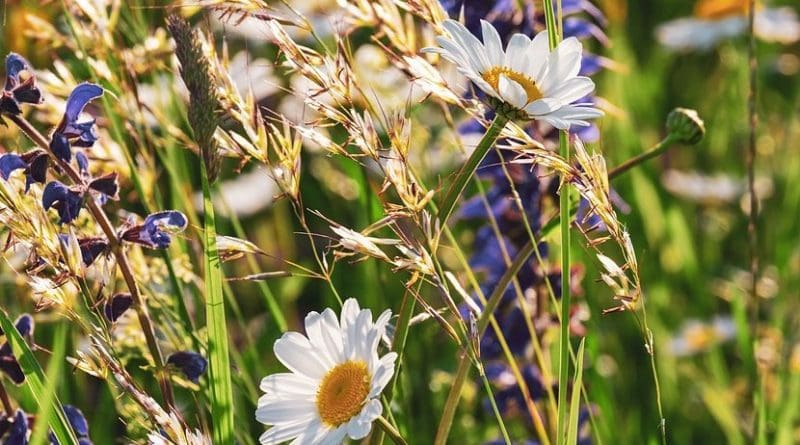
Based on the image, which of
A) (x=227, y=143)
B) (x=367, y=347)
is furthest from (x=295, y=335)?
(x=227, y=143)

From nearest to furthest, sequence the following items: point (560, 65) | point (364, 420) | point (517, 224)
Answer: point (364, 420)
point (560, 65)
point (517, 224)

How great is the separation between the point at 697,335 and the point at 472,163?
4.75 feet

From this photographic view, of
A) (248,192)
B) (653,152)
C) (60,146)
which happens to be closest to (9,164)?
(60,146)

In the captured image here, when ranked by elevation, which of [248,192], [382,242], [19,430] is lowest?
[248,192]

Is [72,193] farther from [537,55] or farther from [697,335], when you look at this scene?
[697,335]

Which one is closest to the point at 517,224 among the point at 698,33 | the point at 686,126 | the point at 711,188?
the point at 686,126

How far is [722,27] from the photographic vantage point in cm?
309

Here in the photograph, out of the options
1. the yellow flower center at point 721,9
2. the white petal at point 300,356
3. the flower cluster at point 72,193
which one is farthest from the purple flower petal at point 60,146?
the yellow flower center at point 721,9

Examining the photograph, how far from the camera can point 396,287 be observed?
1.97 m

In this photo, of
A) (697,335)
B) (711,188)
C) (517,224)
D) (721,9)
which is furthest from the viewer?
(721,9)

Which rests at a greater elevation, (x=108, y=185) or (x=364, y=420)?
(x=108, y=185)

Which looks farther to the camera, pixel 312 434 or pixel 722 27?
pixel 722 27

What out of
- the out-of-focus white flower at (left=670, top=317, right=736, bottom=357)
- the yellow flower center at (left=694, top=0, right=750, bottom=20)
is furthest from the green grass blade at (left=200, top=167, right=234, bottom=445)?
the yellow flower center at (left=694, top=0, right=750, bottom=20)

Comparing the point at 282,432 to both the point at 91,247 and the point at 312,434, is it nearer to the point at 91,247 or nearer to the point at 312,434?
the point at 312,434
